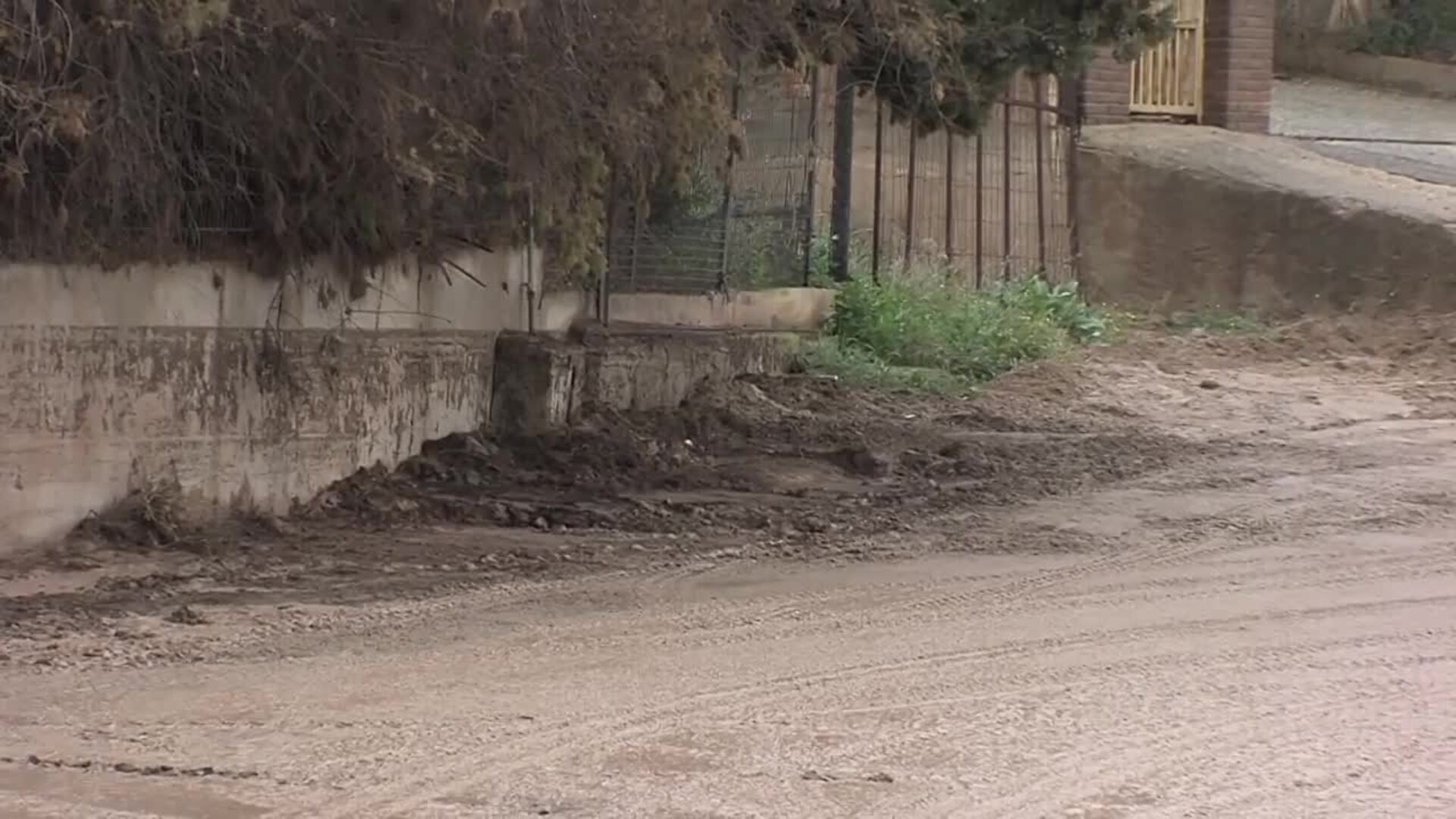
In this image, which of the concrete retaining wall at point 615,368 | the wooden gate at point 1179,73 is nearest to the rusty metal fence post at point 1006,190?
the concrete retaining wall at point 615,368

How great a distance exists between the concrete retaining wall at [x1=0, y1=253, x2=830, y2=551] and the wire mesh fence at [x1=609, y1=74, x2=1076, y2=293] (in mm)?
2136

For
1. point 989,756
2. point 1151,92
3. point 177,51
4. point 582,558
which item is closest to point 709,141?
point 582,558

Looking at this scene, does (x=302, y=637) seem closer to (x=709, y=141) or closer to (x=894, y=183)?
(x=709, y=141)

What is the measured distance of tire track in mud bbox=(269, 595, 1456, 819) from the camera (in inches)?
190

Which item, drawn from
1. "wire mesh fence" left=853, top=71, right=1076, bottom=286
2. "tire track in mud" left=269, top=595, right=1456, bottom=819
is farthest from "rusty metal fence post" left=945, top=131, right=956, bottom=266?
"tire track in mud" left=269, top=595, right=1456, bottom=819

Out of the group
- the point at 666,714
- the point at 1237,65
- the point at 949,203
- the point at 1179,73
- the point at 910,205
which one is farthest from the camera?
the point at 1179,73

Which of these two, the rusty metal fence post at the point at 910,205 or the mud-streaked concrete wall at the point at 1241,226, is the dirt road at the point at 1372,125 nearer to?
the mud-streaked concrete wall at the point at 1241,226

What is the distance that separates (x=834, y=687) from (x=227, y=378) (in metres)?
4.32

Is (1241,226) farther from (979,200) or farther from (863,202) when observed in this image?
(863,202)

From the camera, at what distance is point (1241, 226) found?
61.5 ft

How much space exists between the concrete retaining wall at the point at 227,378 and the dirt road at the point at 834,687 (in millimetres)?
810

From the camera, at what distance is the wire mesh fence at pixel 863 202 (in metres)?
13.5

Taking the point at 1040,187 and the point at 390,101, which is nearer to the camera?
the point at 390,101

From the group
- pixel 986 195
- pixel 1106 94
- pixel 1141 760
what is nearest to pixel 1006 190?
pixel 986 195
